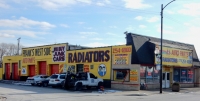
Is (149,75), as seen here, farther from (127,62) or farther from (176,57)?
(176,57)

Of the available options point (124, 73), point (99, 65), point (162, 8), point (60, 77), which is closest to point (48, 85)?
point (60, 77)

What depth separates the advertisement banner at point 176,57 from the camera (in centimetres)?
3241

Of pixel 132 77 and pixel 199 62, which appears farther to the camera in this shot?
pixel 199 62

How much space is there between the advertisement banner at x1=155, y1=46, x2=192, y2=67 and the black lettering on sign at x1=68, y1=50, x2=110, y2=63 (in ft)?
20.2

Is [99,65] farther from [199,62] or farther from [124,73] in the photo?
[199,62]

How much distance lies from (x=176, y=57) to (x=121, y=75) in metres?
8.26

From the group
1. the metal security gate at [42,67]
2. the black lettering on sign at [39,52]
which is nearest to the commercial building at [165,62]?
the metal security gate at [42,67]

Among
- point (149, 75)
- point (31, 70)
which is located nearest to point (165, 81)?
point (149, 75)

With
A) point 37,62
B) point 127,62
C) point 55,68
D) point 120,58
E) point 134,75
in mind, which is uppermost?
point 120,58

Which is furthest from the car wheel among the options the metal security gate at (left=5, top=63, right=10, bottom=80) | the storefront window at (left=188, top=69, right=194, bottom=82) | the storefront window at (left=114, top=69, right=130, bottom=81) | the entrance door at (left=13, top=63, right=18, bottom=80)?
the metal security gate at (left=5, top=63, right=10, bottom=80)

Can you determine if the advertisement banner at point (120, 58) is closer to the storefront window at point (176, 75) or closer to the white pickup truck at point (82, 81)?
the white pickup truck at point (82, 81)

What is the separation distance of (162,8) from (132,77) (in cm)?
803

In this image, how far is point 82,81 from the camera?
28.1m

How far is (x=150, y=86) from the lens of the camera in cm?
3144
